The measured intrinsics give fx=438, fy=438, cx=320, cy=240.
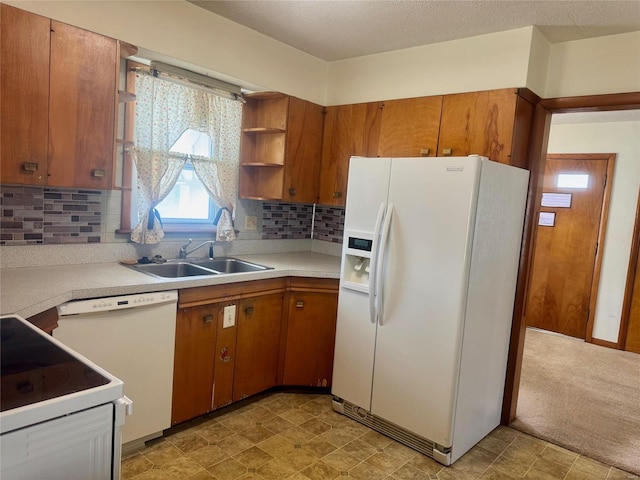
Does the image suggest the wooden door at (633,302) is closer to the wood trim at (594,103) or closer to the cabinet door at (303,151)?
the wood trim at (594,103)

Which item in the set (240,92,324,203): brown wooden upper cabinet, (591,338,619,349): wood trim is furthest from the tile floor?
(591,338,619,349): wood trim

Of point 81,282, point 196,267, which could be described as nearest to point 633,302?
point 196,267

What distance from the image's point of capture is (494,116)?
8.51ft

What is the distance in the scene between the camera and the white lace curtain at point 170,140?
263cm

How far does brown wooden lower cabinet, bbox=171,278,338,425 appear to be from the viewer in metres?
2.41

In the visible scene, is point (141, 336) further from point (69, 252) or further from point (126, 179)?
point (126, 179)

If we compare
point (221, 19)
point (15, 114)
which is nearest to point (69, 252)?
point (15, 114)

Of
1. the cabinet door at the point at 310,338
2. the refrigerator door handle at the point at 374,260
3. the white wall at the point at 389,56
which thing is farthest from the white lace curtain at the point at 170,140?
the refrigerator door handle at the point at 374,260

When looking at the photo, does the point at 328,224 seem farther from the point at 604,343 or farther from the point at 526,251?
the point at 604,343

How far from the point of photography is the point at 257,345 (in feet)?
9.16

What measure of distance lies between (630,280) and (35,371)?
16.9ft

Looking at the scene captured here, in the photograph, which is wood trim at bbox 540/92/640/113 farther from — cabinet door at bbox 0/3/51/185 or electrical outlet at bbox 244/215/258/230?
cabinet door at bbox 0/3/51/185

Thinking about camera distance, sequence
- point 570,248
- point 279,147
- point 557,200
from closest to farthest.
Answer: point 279,147 < point 570,248 < point 557,200

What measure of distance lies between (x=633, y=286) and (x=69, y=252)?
5.03 meters
